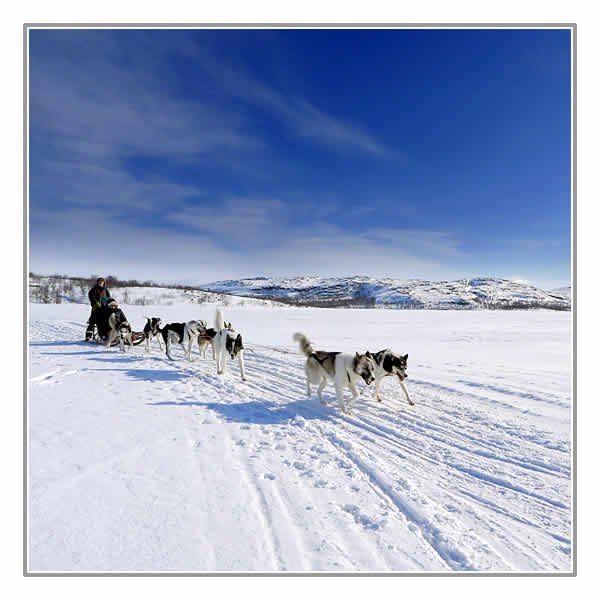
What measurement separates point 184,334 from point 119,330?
3.44 metres

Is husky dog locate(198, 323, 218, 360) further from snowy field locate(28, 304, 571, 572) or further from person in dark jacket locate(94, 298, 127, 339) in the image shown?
person in dark jacket locate(94, 298, 127, 339)

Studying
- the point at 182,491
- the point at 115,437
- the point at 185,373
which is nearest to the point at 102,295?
the point at 185,373

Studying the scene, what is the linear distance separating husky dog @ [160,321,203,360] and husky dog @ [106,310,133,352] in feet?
7.09

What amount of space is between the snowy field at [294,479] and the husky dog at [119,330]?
5.23m

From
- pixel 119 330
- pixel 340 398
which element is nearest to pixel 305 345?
pixel 340 398

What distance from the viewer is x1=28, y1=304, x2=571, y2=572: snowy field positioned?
2.79 meters

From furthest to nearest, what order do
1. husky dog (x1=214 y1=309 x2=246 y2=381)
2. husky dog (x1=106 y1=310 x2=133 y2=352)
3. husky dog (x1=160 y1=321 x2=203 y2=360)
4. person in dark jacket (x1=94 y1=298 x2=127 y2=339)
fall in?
1. person in dark jacket (x1=94 y1=298 x2=127 y2=339)
2. husky dog (x1=106 y1=310 x2=133 y2=352)
3. husky dog (x1=160 y1=321 x2=203 y2=360)
4. husky dog (x1=214 y1=309 x2=246 y2=381)

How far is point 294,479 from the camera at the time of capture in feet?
13.0

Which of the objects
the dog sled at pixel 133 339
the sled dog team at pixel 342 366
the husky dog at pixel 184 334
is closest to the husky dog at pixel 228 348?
the sled dog team at pixel 342 366

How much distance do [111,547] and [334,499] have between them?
6.34 feet

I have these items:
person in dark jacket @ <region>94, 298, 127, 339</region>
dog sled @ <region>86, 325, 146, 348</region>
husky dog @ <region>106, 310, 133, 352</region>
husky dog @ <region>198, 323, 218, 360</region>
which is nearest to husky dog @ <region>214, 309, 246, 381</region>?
husky dog @ <region>198, 323, 218, 360</region>

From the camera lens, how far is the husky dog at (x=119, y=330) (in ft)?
43.2

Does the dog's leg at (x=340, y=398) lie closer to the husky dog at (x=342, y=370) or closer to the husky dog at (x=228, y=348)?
the husky dog at (x=342, y=370)

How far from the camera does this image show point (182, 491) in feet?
11.9
